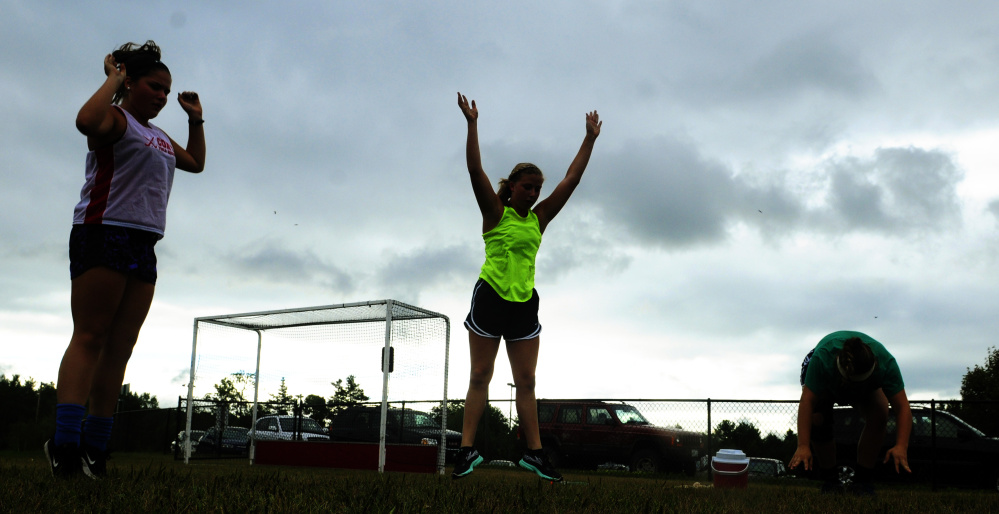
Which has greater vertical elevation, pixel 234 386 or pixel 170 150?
pixel 170 150

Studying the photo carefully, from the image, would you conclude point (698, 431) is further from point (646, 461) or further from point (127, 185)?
point (127, 185)

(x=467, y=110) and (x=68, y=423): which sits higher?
(x=467, y=110)

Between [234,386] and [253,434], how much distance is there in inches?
92.7

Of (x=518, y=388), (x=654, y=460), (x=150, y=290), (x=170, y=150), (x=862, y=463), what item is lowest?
(x=654, y=460)

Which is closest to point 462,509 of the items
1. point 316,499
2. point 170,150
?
point 316,499

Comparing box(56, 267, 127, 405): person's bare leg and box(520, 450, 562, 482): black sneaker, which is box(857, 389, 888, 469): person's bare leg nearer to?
box(520, 450, 562, 482): black sneaker

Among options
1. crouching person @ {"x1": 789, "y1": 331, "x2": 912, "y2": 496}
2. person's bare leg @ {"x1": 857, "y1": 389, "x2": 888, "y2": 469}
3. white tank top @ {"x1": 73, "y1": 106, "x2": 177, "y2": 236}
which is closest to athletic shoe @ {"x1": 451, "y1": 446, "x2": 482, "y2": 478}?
crouching person @ {"x1": 789, "y1": 331, "x2": 912, "y2": 496}

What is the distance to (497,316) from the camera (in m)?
4.21

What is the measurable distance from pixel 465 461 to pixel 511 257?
3.87ft

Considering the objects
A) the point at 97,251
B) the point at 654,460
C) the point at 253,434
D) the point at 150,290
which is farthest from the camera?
the point at 654,460

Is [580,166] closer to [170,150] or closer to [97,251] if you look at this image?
[170,150]

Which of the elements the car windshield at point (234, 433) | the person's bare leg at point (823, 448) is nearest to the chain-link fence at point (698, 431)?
the car windshield at point (234, 433)

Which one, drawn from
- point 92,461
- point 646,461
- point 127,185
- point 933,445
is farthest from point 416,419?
point 127,185

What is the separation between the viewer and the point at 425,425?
37.0ft
